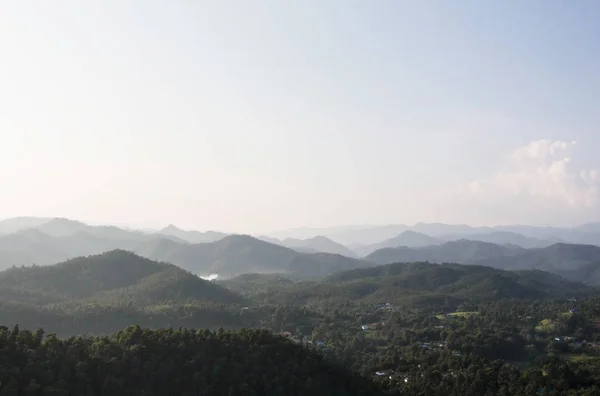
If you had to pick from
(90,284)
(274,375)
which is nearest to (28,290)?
(90,284)

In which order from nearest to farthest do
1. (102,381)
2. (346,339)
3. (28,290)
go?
(102,381) → (346,339) → (28,290)

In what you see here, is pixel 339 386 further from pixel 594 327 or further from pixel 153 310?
pixel 594 327

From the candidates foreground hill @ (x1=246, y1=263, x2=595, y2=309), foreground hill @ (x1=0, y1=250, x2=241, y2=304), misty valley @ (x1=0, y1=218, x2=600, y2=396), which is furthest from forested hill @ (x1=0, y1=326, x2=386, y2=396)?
foreground hill @ (x1=246, y1=263, x2=595, y2=309)

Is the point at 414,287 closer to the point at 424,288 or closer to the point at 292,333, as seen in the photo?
the point at 424,288

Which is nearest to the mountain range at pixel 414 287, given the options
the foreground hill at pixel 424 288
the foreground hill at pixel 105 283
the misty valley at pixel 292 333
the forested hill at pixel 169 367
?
the foreground hill at pixel 424 288

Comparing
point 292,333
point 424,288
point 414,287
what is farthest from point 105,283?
point 424,288

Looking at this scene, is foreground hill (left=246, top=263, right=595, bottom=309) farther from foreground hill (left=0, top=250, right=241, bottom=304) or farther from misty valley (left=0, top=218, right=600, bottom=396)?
foreground hill (left=0, top=250, right=241, bottom=304)

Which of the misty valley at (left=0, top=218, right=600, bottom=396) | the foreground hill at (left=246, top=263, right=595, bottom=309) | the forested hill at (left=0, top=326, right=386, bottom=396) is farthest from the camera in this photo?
the foreground hill at (left=246, top=263, right=595, bottom=309)
